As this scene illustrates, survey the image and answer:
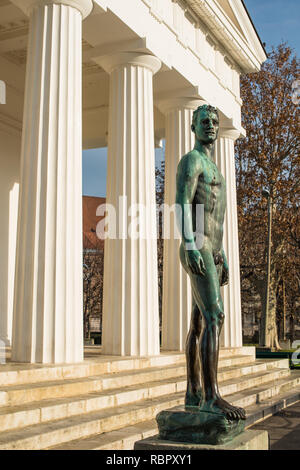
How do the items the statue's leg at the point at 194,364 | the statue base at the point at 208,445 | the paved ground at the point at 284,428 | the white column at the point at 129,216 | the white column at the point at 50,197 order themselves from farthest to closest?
the white column at the point at 129,216 < the white column at the point at 50,197 < the paved ground at the point at 284,428 < the statue's leg at the point at 194,364 < the statue base at the point at 208,445

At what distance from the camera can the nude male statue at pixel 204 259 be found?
518cm

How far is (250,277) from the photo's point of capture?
112 feet

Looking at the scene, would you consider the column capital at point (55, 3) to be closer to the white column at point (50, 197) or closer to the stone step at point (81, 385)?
the white column at point (50, 197)

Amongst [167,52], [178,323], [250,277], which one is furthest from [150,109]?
[250,277]

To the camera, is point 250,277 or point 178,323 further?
point 250,277

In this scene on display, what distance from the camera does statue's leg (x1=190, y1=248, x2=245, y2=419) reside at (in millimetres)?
5016

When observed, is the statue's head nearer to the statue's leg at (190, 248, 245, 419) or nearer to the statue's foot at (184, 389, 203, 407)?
the statue's leg at (190, 248, 245, 419)

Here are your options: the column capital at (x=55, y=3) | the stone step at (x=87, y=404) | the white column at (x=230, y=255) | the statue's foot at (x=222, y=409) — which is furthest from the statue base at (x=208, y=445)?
the white column at (x=230, y=255)

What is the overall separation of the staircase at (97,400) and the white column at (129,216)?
0.96m

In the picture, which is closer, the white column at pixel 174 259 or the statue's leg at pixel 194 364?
the statue's leg at pixel 194 364

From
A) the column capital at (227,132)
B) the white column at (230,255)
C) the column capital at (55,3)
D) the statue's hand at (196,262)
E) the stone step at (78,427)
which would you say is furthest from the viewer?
the column capital at (227,132)

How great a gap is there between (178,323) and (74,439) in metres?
8.65

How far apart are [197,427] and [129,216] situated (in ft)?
25.8
